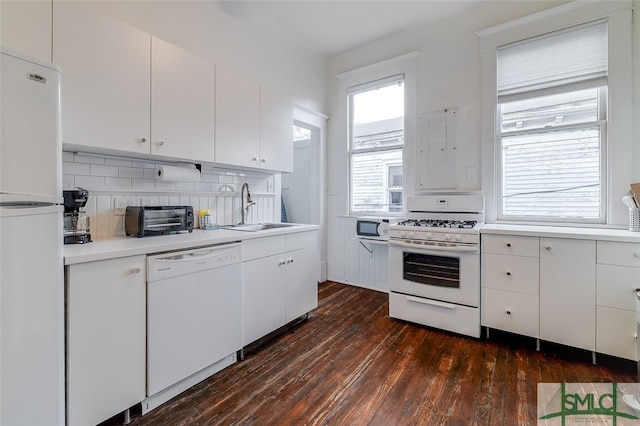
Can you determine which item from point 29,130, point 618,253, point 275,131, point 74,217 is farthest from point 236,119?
point 618,253

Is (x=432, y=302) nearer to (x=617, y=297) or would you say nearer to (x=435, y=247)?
(x=435, y=247)

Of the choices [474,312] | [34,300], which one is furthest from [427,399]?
[34,300]

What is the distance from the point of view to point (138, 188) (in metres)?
2.17

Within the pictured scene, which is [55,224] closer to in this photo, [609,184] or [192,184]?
[192,184]

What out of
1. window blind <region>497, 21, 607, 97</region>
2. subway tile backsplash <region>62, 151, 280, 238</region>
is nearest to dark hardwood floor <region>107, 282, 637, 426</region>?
subway tile backsplash <region>62, 151, 280, 238</region>

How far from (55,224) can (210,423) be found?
1243 mm

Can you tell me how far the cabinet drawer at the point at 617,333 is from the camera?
6.50ft

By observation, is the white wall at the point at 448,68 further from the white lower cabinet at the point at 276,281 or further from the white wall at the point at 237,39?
the white lower cabinet at the point at 276,281

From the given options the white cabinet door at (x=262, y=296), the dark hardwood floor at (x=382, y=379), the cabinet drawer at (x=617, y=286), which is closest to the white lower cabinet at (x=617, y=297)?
the cabinet drawer at (x=617, y=286)

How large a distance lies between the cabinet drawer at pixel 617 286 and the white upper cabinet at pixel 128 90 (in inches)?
121

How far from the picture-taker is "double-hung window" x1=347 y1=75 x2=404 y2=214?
3.66 m

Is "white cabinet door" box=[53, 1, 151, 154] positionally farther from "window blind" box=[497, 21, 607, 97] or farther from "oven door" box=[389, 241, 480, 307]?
"window blind" box=[497, 21, 607, 97]

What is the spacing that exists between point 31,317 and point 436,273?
2722mm

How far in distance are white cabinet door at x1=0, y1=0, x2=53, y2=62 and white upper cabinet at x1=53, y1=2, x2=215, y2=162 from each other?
4 centimetres
